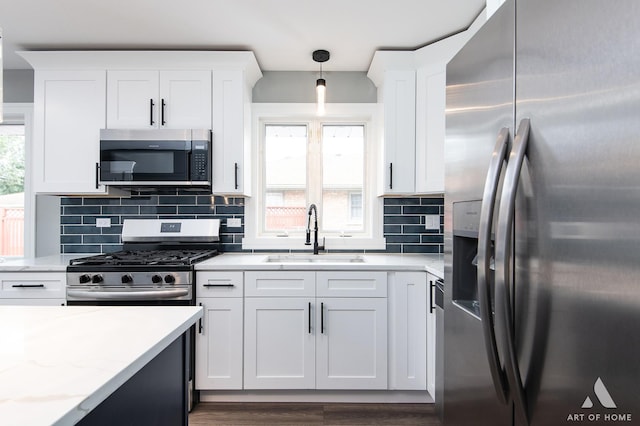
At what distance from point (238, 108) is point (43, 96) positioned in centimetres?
140

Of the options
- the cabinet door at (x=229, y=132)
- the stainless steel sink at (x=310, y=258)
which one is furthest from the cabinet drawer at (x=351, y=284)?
the cabinet door at (x=229, y=132)

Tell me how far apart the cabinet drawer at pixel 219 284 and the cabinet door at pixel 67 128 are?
44.5 inches

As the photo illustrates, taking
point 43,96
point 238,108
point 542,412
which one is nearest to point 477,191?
A: point 542,412

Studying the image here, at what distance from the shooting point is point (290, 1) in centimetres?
195

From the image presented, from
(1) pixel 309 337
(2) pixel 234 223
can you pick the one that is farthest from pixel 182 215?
(1) pixel 309 337

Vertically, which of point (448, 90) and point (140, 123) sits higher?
point (140, 123)

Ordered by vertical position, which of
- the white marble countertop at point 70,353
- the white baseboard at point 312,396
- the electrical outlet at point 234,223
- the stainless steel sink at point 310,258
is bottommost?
the white baseboard at point 312,396

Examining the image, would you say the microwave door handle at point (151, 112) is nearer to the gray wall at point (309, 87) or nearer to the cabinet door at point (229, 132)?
the cabinet door at point (229, 132)

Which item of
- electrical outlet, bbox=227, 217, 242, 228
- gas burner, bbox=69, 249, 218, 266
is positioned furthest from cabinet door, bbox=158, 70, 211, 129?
gas burner, bbox=69, 249, 218, 266

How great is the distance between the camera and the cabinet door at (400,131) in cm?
248

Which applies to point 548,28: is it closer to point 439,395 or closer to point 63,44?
point 439,395

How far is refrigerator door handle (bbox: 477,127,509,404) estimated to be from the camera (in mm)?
772

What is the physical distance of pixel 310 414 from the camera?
2.12m

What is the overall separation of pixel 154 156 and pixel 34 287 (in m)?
1.10
